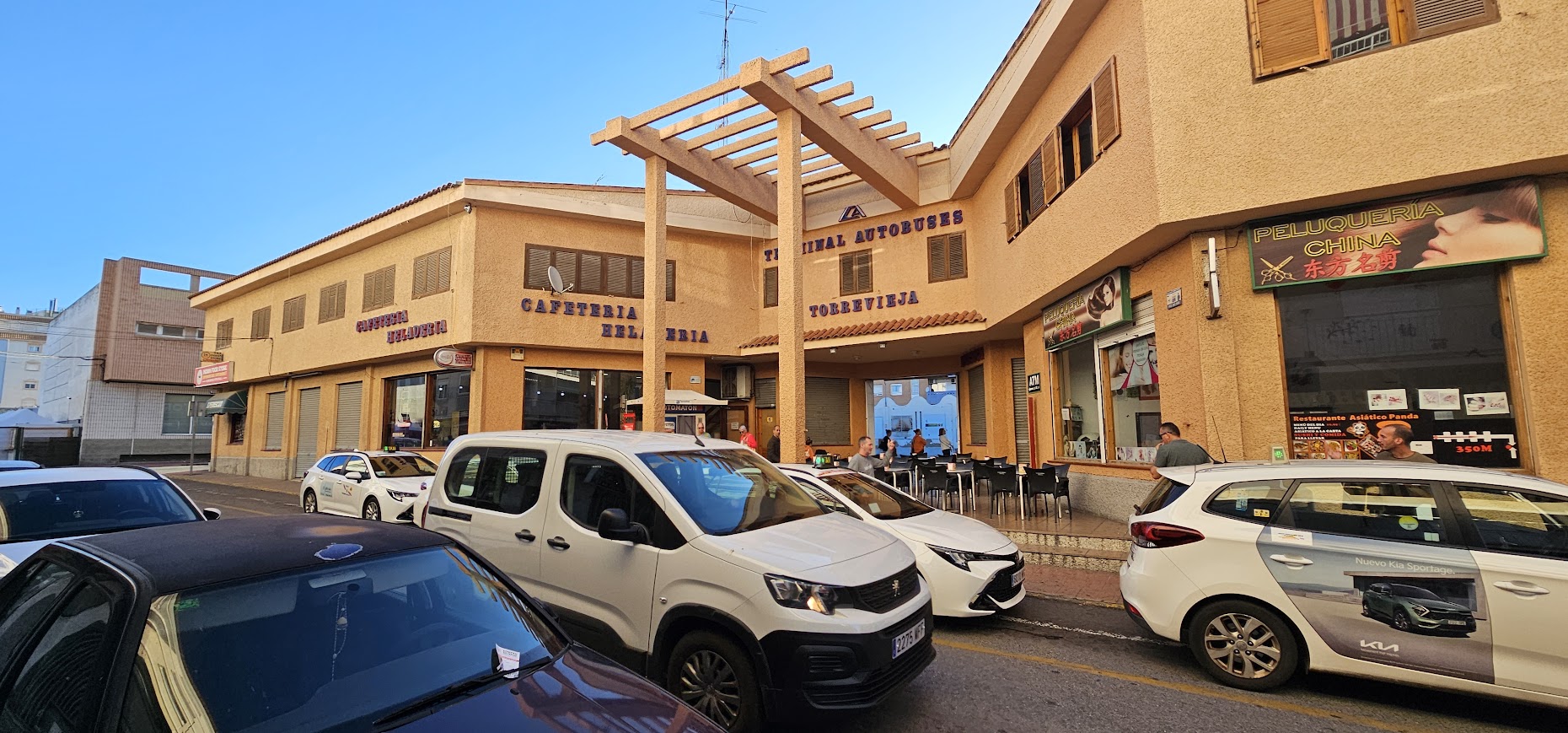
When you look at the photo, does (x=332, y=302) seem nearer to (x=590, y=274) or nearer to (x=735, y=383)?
(x=590, y=274)

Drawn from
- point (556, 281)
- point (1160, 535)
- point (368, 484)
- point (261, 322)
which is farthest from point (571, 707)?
→ point (261, 322)

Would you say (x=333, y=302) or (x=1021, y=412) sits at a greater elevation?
(x=333, y=302)

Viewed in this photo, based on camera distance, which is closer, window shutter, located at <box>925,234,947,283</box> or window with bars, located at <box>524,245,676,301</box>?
window shutter, located at <box>925,234,947,283</box>

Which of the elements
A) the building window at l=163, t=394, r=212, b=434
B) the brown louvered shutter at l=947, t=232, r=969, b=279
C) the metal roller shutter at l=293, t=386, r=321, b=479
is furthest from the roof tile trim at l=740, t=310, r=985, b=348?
the building window at l=163, t=394, r=212, b=434

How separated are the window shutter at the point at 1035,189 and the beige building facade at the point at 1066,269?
0.35ft

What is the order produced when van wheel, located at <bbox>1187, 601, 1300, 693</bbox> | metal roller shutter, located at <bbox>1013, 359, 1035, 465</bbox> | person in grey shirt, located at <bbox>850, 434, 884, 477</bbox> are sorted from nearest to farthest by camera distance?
van wheel, located at <bbox>1187, 601, 1300, 693</bbox>, person in grey shirt, located at <bbox>850, 434, 884, 477</bbox>, metal roller shutter, located at <bbox>1013, 359, 1035, 465</bbox>

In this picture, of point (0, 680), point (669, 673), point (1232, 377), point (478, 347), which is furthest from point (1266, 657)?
point (478, 347)

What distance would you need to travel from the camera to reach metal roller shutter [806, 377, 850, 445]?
814 inches

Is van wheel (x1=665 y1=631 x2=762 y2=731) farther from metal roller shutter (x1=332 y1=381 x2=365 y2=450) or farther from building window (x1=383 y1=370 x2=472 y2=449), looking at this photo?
metal roller shutter (x1=332 y1=381 x2=365 y2=450)

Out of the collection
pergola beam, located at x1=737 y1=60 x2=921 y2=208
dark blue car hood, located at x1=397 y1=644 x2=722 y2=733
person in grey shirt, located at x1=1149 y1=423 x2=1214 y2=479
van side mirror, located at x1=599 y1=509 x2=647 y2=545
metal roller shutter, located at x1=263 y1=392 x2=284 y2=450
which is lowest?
dark blue car hood, located at x1=397 y1=644 x2=722 y2=733

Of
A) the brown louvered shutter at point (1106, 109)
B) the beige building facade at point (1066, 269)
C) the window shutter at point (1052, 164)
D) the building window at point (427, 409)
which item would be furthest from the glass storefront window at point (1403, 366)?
the building window at point (427, 409)

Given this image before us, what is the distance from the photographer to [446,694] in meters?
2.25

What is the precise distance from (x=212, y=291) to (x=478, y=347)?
19724 mm

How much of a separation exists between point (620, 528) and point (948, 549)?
3.32 m
